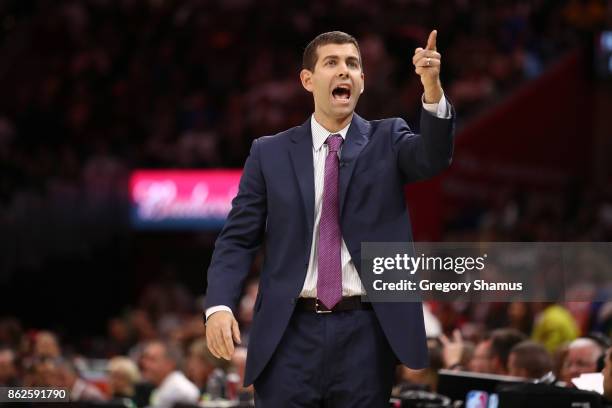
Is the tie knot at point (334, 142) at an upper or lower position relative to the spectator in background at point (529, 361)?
upper

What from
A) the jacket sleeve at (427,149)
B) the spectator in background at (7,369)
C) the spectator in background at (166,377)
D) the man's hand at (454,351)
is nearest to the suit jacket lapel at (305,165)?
the jacket sleeve at (427,149)

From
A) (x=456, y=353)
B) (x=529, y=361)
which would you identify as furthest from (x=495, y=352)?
(x=529, y=361)

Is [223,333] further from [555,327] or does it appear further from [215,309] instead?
[555,327]

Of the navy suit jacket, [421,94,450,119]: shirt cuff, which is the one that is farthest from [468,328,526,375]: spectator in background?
[421,94,450,119]: shirt cuff

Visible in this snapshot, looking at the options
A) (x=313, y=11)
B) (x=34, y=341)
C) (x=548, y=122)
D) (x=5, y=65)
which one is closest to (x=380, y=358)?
(x=34, y=341)

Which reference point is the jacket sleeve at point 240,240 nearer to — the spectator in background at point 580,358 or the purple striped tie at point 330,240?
the purple striped tie at point 330,240

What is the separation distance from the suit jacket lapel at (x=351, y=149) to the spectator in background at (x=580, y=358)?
2340 mm

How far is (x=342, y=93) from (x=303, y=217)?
433 mm

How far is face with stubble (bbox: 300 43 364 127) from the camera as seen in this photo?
423 centimetres

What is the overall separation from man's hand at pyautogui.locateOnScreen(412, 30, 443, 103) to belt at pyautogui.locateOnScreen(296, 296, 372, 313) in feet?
2.23

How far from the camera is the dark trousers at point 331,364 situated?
4043 mm

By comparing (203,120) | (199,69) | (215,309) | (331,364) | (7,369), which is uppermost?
(199,69)

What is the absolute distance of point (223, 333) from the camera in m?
4.05

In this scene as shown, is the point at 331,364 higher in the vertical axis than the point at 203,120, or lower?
lower
